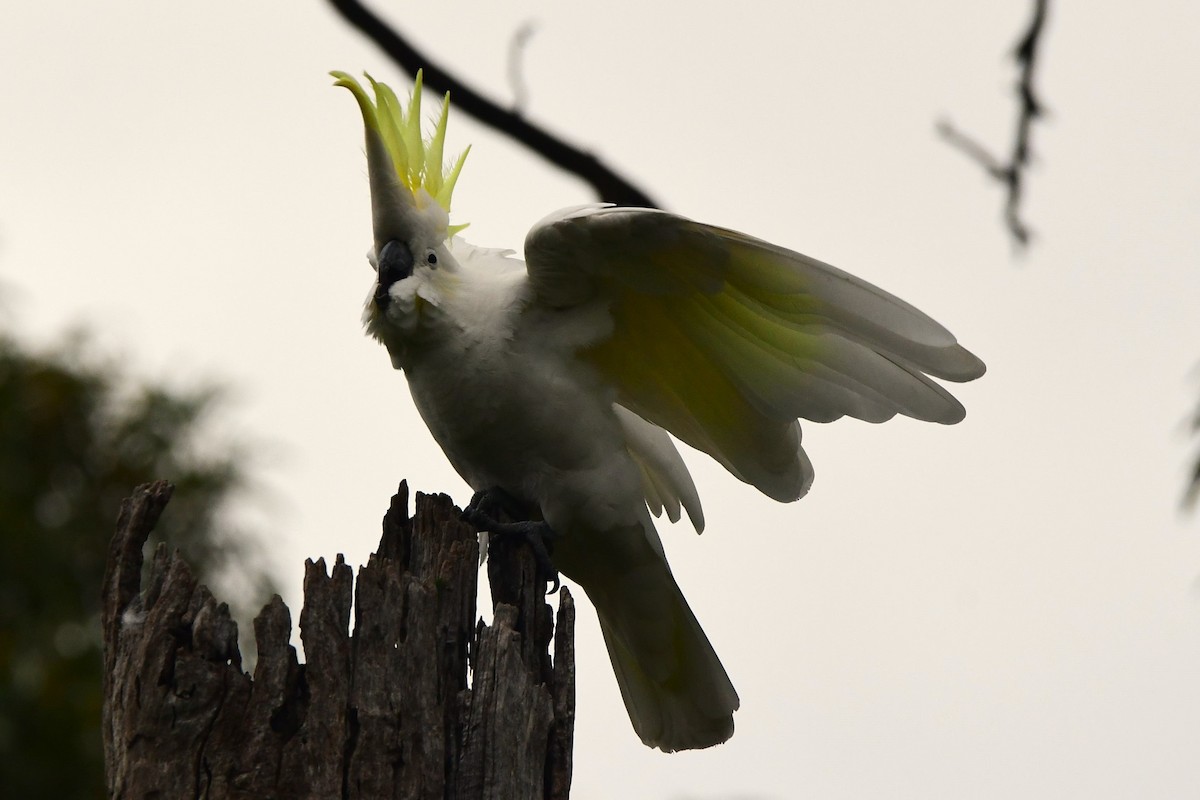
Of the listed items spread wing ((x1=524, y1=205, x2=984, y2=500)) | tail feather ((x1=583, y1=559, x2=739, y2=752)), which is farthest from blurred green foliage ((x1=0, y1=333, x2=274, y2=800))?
spread wing ((x1=524, y1=205, x2=984, y2=500))

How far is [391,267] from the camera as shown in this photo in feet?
11.0

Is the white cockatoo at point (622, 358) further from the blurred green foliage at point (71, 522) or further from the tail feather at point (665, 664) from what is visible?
the blurred green foliage at point (71, 522)

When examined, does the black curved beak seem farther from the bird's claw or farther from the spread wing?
the bird's claw

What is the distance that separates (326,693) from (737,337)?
1.32 m

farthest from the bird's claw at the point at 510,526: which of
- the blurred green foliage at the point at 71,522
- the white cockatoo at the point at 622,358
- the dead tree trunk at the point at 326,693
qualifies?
the blurred green foliage at the point at 71,522

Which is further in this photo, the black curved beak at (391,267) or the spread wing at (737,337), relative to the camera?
the black curved beak at (391,267)

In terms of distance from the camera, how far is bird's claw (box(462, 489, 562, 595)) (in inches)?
129

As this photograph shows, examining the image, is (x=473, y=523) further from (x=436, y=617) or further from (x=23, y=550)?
(x=23, y=550)

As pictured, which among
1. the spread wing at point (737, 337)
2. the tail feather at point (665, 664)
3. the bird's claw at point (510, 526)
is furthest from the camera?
the tail feather at point (665, 664)

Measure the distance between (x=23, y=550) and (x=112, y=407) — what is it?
1187 millimetres

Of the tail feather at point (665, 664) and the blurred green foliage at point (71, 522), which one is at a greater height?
the blurred green foliage at point (71, 522)

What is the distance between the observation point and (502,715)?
2.70 m

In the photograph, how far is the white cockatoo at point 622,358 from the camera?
3.19m

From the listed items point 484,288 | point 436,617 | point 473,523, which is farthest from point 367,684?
point 484,288
